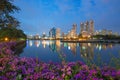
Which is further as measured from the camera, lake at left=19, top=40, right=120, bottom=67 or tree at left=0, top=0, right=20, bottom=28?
tree at left=0, top=0, right=20, bottom=28

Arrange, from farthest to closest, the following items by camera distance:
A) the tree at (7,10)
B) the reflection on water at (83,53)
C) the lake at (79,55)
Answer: the tree at (7,10) < the reflection on water at (83,53) < the lake at (79,55)

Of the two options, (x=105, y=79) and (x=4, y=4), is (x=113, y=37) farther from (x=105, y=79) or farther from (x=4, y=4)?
(x=105, y=79)

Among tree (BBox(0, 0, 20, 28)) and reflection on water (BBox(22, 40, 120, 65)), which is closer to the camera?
reflection on water (BBox(22, 40, 120, 65))

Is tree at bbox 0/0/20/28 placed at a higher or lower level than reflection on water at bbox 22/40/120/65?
higher

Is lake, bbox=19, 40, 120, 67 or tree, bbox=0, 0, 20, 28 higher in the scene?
tree, bbox=0, 0, 20, 28

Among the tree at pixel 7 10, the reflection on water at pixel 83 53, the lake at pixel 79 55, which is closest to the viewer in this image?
the lake at pixel 79 55

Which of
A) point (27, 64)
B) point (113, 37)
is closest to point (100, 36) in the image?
point (113, 37)

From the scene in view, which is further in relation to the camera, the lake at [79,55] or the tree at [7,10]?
the tree at [7,10]

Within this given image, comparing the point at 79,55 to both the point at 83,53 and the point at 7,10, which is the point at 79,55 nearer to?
the point at 7,10

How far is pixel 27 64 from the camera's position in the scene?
5.53m

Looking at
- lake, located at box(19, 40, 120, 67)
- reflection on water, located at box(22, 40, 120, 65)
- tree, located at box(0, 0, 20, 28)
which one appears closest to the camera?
lake, located at box(19, 40, 120, 67)

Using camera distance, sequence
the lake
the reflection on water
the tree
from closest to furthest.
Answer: the lake < the reflection on water < the tree

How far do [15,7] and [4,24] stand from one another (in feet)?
12.1

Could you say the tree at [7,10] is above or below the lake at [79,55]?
above
